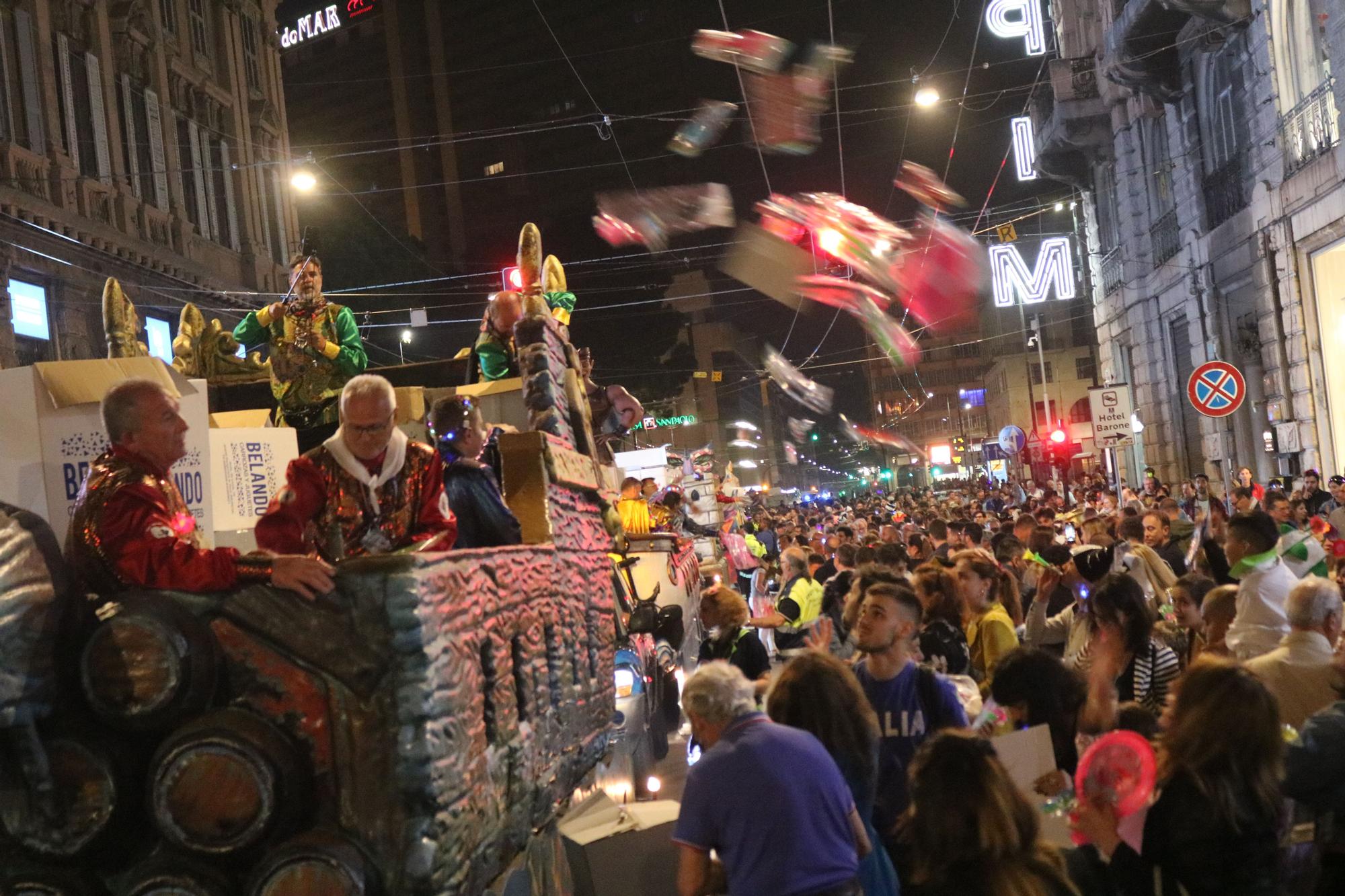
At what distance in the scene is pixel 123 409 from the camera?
3545 mm

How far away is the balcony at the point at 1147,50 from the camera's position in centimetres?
2392

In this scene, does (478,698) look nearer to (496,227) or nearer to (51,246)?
(51,246)

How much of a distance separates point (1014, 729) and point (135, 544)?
3269 millimetres


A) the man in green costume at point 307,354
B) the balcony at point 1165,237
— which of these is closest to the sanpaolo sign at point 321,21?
the balcony at point 1165,237

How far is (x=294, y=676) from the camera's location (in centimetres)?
317

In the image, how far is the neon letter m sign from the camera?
32.4 meters

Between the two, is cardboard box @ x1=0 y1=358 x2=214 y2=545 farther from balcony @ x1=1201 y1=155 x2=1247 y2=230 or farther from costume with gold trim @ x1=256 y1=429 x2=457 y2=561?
balcony @ x1=1201 y1=155 x2=1247 y2=230

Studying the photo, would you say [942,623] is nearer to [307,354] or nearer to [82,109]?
[307,354]

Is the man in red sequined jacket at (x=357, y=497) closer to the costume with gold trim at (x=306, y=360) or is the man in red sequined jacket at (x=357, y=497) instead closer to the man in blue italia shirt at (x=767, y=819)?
the man in blue italia shirt at (x=767, y=819)

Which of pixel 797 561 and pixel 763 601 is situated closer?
pixel 797 561

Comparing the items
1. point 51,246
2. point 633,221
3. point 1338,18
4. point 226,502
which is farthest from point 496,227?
point 226,502

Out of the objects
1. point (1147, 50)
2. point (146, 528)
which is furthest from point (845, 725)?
point (1147, 50)

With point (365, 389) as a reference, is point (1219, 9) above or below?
above

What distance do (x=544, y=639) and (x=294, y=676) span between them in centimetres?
158
